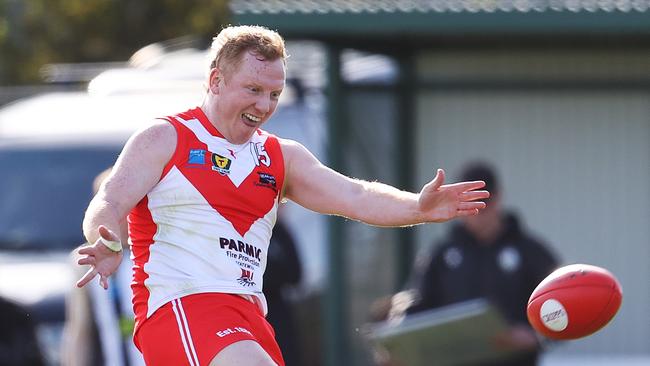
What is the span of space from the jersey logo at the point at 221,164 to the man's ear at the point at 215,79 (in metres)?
0.27

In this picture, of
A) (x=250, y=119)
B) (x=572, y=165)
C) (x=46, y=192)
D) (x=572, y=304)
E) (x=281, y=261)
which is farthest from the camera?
(x=572, y=165)

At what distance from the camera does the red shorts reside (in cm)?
557

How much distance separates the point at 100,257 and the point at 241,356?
67cm

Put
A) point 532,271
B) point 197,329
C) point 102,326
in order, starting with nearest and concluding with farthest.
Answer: point 197,329
point 102,326
point 532,271

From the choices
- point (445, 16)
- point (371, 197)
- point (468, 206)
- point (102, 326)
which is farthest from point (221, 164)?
point (445, 16)

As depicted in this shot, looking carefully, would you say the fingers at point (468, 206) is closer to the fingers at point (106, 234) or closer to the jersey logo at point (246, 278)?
the jersey logo at point (246, 278)

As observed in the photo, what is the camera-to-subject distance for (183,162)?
18.7 ft

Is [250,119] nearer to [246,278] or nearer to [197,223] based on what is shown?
[197,223]

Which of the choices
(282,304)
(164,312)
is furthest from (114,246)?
(282,304)

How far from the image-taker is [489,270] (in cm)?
995

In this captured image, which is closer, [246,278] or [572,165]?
[246,278]

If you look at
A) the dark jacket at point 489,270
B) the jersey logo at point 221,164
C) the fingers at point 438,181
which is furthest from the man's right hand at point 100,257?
the dark jacket at point 489,270

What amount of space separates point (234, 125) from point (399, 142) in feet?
21.2

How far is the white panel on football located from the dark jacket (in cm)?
195
